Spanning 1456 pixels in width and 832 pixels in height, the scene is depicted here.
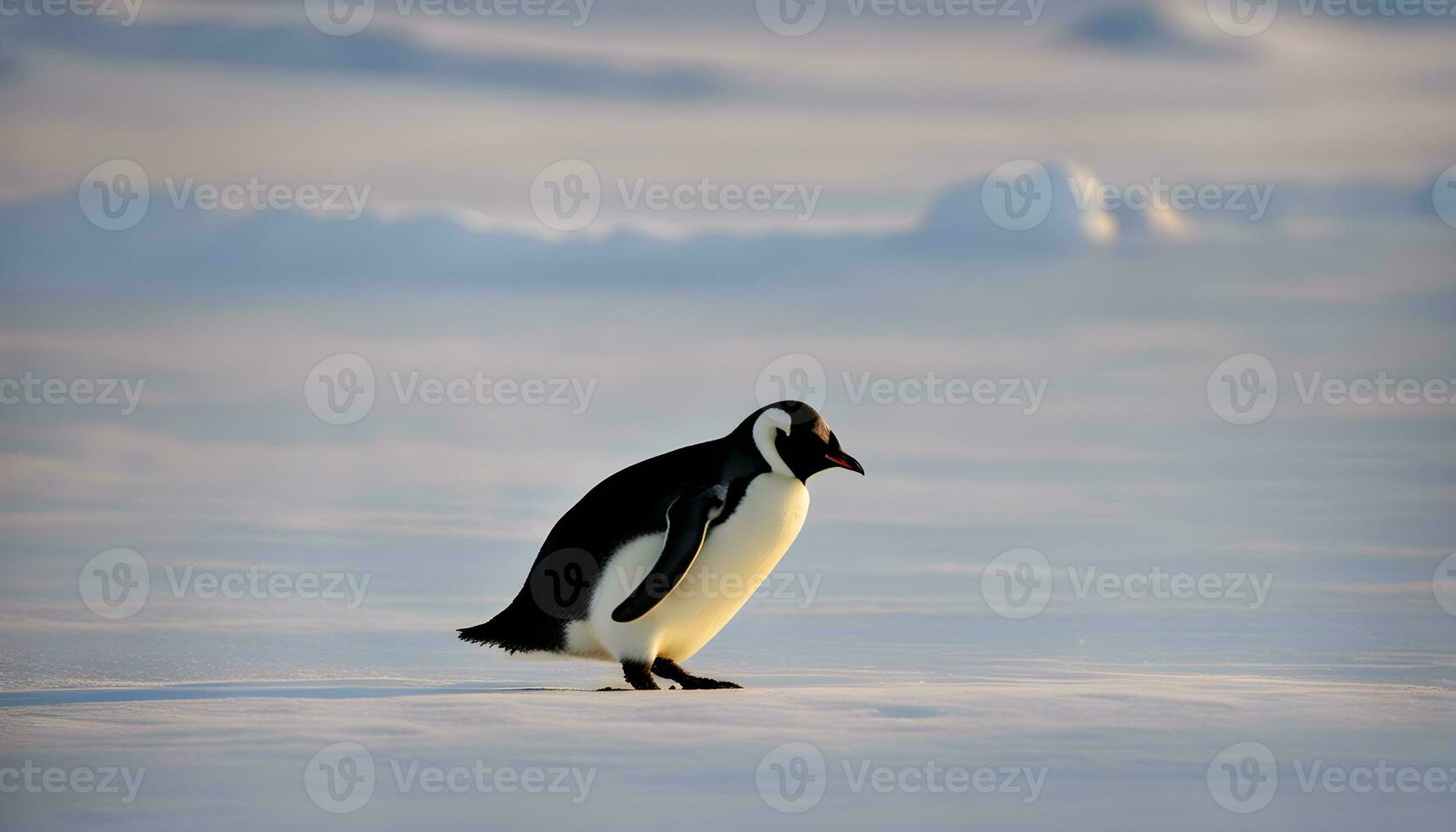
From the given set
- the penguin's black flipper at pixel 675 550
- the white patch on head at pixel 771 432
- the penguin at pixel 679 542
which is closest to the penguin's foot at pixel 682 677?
the penguin at pixel 679 542

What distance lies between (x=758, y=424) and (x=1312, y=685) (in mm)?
2392

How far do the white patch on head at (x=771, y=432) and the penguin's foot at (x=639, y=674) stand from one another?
0.92 m

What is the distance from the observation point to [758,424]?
6.01m

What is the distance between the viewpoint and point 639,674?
596 cm

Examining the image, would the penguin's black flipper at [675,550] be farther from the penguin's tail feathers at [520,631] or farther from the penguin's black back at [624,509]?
the penguin's tail feathers at [520,631]

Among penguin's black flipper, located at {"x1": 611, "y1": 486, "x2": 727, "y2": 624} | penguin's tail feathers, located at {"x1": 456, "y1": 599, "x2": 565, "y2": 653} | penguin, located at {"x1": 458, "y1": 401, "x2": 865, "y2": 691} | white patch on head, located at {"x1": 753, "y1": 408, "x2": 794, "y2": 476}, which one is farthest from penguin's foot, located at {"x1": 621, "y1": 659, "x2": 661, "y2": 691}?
white patch on head, located at {"x1": 753, "y1": 408, "x2": 794, "y2": 476}

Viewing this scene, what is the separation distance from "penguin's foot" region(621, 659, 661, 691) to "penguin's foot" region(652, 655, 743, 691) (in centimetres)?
10

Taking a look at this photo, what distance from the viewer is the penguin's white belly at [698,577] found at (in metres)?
5.89

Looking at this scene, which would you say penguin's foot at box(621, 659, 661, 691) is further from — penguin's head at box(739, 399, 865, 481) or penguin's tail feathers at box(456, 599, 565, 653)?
penguin's head at box(739, 399, 865, 481)

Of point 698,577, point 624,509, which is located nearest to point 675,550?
point 698,577

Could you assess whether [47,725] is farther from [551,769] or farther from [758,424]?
[758,424]

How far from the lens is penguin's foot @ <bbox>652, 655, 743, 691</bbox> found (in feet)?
19.6

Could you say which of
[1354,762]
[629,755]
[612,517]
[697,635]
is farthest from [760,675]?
[1354,762]

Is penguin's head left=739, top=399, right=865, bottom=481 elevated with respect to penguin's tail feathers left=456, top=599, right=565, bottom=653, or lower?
elevated
